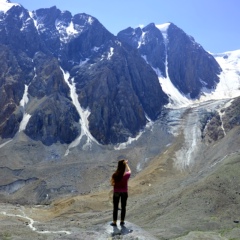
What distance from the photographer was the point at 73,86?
505 feet

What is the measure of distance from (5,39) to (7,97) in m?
36.1

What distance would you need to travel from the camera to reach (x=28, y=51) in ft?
535

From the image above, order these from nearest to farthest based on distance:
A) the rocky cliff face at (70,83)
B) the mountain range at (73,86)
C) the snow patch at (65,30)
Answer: the mountain range at (73,86) < the rocky cliff face at (70,83) < the snow patch at (65,30)

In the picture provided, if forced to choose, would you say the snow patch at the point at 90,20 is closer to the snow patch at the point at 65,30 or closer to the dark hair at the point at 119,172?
the snow patch at the point at 65,30

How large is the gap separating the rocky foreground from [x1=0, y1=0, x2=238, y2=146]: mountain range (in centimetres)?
5297

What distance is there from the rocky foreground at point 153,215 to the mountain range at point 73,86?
53.0m

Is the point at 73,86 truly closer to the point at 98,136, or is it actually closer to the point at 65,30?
the point at 98,136

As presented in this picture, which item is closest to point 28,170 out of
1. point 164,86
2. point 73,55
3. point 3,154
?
point 3,154

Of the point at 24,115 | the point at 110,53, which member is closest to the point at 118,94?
the point at 110,53

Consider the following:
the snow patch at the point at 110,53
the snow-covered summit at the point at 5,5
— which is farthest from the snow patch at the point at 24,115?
the snow-covered summit at the point at 5,5

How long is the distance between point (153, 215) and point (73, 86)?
370ft

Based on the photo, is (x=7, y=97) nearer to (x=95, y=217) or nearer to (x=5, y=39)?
(x=5, y=39)

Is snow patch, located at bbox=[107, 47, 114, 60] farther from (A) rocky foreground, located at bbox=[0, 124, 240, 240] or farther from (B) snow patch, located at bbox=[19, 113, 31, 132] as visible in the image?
(A) rocky foreground, located at bbox=[0, 124, 240, 240]

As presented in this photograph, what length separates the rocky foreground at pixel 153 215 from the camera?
2580 centimetres
